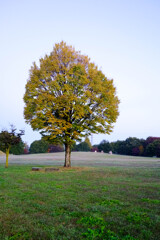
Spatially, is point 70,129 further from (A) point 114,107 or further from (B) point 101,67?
(B) point 101,67

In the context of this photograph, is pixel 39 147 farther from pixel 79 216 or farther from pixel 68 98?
pixel 79 216

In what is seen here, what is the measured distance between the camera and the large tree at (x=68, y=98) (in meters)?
22.1

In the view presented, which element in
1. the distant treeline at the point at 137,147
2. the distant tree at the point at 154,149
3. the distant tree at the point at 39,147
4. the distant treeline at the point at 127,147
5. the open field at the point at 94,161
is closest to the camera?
the open field at the point at 94,161

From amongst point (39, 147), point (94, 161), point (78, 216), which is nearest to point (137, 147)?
point (39, 147)

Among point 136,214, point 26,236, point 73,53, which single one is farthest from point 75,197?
point 73,53

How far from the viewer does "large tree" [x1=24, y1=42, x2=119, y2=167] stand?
2211cm

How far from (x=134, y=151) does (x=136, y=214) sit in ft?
295

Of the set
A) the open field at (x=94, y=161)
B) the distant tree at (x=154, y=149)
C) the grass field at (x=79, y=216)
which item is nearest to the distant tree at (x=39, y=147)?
the distant tree at (x=154, y=149)

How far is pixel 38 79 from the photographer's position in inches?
915

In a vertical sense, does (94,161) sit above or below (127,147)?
below

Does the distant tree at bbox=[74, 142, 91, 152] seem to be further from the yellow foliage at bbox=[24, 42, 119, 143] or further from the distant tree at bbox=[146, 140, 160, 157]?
the yellow foliage at bbox=[24, 42, 119, 143]

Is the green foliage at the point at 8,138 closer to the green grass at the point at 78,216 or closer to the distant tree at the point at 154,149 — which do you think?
the green grass at the point at 78,216

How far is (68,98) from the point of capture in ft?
71.6

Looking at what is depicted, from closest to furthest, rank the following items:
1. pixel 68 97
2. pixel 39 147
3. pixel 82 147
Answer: pixel 68 97
pixel 39 147
pixel 82 147
